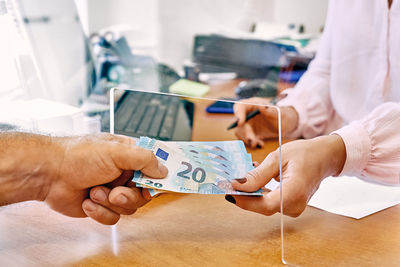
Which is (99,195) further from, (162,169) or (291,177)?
(291,177)

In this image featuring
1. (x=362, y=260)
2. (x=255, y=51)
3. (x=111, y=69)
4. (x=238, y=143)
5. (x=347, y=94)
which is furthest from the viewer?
(x=255, y=51)

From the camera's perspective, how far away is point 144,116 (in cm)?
83

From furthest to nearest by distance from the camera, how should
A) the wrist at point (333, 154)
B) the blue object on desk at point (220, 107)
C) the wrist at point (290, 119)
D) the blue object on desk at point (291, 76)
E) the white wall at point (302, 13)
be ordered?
the white wall at point (302, 13) → the blue object on desk at point (291, 76) → the wrist at point (290, 119) → the blue object on desk at point (220, 107) → the wrist at point (333, 154)

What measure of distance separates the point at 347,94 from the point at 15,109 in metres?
0.82

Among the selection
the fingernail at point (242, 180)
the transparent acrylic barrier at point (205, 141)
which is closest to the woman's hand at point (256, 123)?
the transparent acrylic barrier at point (205, 141)

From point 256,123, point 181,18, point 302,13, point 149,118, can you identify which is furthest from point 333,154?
point 181,18

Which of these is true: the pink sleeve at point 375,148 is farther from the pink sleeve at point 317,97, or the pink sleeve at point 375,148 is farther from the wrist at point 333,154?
the pink sleeve at point 317,97

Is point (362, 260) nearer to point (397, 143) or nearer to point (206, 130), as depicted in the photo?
point (397, 143)

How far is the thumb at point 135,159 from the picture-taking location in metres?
0.62

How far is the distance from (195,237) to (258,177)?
0.47ft

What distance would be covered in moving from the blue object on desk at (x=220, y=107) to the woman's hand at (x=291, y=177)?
0.24 meters

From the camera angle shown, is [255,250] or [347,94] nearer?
[255,250]

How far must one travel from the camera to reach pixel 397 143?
771 mm

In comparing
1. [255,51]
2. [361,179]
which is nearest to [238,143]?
[361,179]
